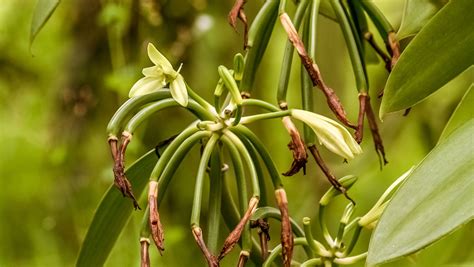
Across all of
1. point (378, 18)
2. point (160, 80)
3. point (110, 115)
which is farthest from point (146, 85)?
point (110, 115)

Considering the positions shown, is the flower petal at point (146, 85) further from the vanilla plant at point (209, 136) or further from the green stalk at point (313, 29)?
the green stalk at point (313, 29)

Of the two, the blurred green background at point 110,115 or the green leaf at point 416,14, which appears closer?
the green leaf at point 416,14

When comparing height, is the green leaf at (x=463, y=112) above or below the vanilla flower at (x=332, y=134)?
below

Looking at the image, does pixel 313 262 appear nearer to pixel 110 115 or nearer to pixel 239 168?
pixel 239 168

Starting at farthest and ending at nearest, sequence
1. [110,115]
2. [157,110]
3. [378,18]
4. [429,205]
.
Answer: [110,115], [378,18], [157,110], [429,205]

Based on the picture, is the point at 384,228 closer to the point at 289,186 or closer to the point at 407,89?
the point at 407,89

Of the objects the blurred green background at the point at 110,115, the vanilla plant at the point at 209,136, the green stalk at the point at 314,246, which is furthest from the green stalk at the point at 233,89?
the blurred green background at the point at 110,115
